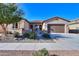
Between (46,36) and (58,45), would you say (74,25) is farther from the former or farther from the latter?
(58,45)

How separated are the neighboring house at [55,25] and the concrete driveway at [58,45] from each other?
8.5 inches

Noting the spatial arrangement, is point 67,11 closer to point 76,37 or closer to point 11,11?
point 76,37

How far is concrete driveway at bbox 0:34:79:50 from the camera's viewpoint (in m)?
8.03

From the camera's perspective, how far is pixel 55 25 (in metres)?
7.90

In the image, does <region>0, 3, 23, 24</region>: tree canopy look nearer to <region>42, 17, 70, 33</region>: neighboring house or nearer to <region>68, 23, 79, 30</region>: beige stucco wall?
A: <region>42, 17, 70, 33</region>: neighboring house

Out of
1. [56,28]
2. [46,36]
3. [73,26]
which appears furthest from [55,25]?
[73,26]

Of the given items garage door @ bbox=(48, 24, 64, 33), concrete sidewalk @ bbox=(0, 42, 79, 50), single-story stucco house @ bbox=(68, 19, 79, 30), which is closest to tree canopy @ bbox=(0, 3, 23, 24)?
concrete sidewalk @ bbox=(0, 42, 79, 50)

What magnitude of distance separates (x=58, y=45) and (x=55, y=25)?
2.98 feet

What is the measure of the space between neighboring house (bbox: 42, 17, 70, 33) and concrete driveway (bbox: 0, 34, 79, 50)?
22 centimetres

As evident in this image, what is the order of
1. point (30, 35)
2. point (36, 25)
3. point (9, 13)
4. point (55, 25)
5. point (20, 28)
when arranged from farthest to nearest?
point (9, 13) < point (30, 35) < point (20, 28) < point (55, 25) < point (36, 25)

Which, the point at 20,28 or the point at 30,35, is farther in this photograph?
the point at 30,35

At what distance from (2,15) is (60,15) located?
10.6ft

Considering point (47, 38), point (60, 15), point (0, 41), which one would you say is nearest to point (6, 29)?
point (0, 41)

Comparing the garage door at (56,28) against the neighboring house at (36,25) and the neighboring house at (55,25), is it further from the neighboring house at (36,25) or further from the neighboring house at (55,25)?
the neighboring house at (36,25)
